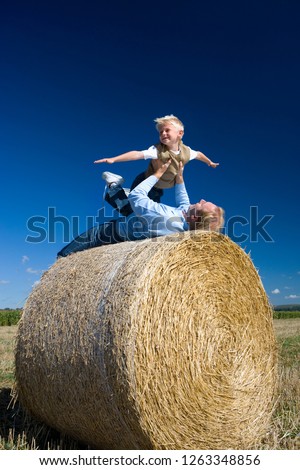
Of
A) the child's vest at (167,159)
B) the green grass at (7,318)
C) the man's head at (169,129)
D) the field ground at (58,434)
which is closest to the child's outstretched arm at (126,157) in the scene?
the child's vest at (167,159)

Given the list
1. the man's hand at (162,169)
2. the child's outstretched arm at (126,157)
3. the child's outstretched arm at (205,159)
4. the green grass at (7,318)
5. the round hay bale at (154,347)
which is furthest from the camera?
the green grass at (7,318)

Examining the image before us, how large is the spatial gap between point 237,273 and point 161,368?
1414 millimetres

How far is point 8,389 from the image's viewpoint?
24.3 ft

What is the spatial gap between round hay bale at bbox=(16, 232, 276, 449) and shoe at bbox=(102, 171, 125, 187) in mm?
1003

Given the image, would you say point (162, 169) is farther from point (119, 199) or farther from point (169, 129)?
point (119, 199)

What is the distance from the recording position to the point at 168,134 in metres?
5.51

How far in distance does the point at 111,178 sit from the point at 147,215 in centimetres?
90

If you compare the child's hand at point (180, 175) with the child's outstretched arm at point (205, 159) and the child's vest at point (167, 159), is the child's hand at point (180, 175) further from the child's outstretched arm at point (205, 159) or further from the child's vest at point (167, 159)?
the child's outstretched arm at point (205, 159)

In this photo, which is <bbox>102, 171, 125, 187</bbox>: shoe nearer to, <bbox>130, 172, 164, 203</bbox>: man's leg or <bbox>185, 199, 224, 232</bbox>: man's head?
<bbox>130, 172, 164, 203</bbox>: man's leg

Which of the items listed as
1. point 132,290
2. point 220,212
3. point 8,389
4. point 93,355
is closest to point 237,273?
point 220,212

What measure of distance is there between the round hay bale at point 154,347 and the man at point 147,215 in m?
0.35

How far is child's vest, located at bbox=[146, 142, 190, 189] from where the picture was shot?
551cm

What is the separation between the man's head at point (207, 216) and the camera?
198 inches
